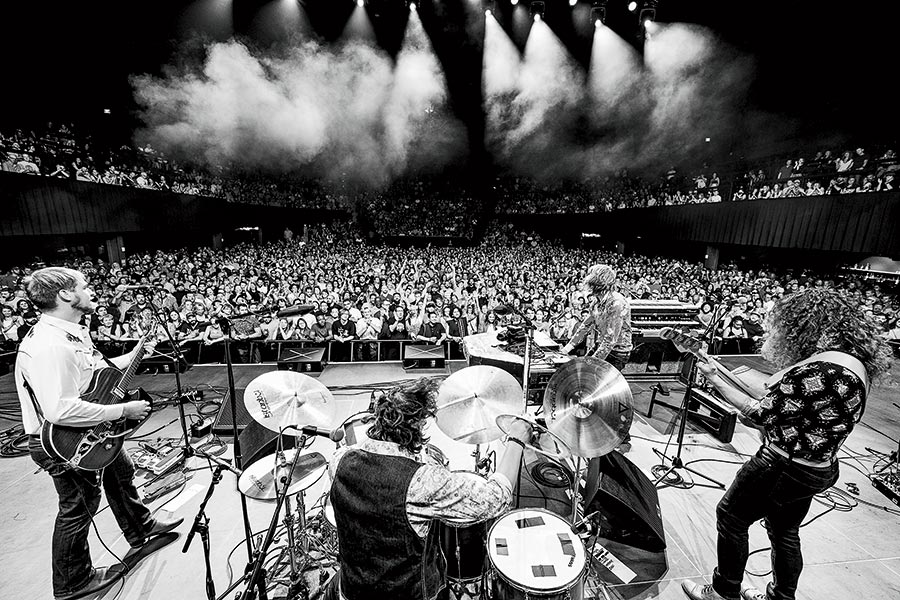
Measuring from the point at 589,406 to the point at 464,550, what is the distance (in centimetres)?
108

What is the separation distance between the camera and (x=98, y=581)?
2494 millimetres

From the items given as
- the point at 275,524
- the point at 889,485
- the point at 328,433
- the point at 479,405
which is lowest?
the point at 889,485

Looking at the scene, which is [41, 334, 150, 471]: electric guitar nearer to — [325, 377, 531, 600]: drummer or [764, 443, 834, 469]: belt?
[325, 377, 531, 600]: drummer

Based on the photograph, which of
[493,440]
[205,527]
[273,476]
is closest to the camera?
[205,527]

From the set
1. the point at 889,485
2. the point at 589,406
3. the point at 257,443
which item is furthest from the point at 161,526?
the point at 889,485

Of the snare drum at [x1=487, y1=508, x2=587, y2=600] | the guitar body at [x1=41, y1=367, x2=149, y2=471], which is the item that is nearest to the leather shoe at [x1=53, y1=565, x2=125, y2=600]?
the guitar body at [x1=41, y1=367, x2=149, y2=471]

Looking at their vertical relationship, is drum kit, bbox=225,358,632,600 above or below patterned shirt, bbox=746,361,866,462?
below

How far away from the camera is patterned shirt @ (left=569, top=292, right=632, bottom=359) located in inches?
148

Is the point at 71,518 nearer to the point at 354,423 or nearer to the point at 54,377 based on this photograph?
the point at 54,377

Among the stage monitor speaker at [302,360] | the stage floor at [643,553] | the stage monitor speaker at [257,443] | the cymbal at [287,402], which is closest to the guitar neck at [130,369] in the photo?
the stage monitor speaker at [257,443]

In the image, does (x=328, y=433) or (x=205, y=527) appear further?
(x=205, y=527)

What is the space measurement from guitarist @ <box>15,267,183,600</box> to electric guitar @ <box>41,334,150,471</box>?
0.20 feet

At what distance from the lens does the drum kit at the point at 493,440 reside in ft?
5.94

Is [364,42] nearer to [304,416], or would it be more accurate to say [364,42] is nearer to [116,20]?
[116,20]
